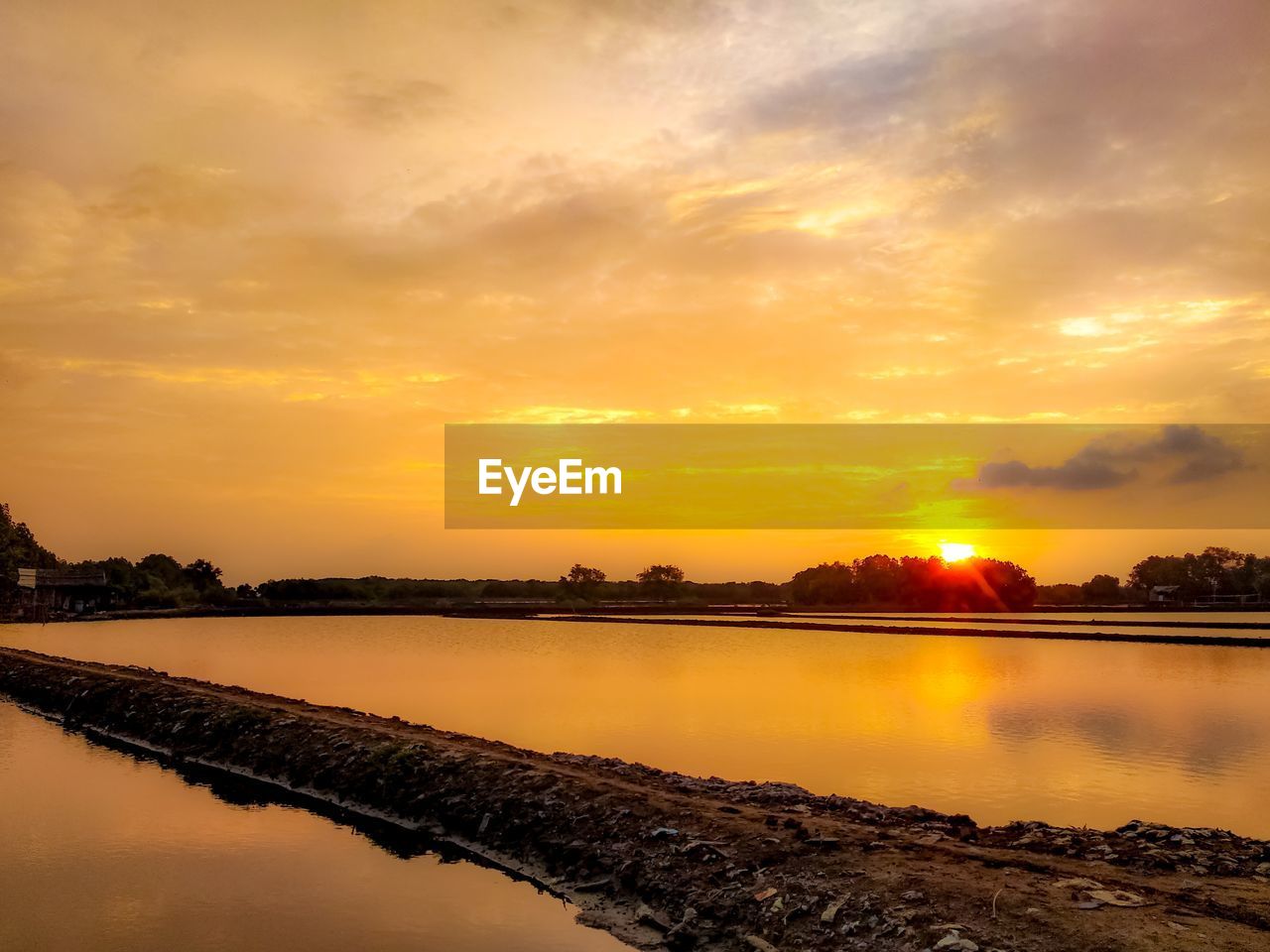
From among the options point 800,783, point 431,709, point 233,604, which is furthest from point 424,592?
point 800,783

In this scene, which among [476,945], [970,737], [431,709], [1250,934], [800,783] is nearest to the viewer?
[1250,934]

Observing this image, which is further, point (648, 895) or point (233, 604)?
point (233, 604)

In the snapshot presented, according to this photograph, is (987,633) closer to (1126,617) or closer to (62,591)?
(1126,617)

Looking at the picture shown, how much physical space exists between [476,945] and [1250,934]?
32.6 feet

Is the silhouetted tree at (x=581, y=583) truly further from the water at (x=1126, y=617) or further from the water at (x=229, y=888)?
the water at (x=229, y=888)

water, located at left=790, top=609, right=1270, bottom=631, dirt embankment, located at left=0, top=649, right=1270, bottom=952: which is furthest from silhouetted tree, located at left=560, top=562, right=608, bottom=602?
dirt embankment, located at left=0, top=649, right=1270, bottom=952

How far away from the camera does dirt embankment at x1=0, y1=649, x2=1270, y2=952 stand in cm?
1198

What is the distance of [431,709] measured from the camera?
34469mm

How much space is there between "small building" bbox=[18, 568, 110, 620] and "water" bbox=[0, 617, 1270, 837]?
4301 centimetres

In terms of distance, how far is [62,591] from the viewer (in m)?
115

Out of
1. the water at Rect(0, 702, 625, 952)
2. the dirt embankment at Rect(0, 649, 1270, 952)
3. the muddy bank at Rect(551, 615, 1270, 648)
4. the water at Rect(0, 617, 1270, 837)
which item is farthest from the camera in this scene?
the muddy bank at Rect(551, 615, 1270, 648)

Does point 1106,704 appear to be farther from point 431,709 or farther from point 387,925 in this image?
point 387,925

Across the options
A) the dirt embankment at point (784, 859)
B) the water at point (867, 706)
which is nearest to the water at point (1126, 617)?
the water at point (867, 706)

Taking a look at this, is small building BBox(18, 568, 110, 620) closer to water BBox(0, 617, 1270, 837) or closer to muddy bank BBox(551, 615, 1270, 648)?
water BBox(0, 617, 1270, 837)
